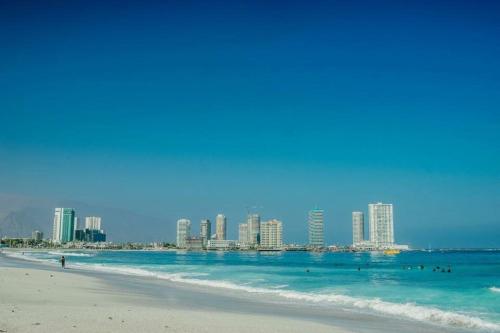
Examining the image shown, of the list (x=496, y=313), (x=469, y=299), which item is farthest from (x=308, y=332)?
(x=469, y=299)

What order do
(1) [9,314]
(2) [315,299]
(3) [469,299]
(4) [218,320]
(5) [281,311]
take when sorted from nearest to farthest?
(1) [9,314], (4) [218,320], (5) [281,311], (2) [315,299], (3) [469,299]

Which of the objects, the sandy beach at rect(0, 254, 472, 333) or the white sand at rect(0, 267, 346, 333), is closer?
the white sand at rect(0, 267, 346, 333)

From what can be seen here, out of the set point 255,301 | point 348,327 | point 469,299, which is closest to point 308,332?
point 348,327

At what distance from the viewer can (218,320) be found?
14930 mm

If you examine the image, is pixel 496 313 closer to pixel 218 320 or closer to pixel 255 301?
pixel 255 301

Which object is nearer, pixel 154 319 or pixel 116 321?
pixel 116 321

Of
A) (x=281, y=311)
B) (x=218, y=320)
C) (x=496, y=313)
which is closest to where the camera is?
(x=218, y=320)

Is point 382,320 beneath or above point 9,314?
beneath

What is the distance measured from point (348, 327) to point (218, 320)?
14.1ft

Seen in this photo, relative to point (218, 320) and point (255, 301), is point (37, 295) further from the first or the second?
point (255, 301)

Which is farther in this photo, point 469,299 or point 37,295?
point 469,299

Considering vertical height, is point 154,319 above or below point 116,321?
below

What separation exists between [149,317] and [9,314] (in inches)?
150

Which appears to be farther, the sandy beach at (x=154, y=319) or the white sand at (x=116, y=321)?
the sandy beach at (x=154, y=319)
